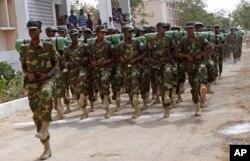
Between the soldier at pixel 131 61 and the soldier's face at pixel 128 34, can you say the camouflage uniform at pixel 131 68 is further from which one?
the soldier's face at pixel 128 34

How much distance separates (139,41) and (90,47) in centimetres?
101

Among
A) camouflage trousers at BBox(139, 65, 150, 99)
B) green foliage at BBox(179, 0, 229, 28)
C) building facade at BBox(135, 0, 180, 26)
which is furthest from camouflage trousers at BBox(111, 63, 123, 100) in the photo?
building facade at BBox(135, 0, 180, 26)

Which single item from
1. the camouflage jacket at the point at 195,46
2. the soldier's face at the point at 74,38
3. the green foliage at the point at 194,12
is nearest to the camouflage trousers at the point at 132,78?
the camouflage jacket at the point at 195,46

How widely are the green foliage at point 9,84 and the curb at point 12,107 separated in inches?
16.8

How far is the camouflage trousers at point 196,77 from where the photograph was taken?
27.9 feet

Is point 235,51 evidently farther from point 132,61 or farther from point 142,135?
point 142,135

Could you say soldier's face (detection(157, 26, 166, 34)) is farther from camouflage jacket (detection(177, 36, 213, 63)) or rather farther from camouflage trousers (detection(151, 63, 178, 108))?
camouflage trousers (detection(151, 63, 178, 108))

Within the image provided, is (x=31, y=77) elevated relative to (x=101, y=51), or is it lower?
lower

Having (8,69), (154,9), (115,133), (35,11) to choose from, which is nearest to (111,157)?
(115,133)

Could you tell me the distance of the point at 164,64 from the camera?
885cm

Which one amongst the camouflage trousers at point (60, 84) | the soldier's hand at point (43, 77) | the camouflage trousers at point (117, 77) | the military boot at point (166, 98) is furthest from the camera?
the camouflage trousers at point (60, 84)

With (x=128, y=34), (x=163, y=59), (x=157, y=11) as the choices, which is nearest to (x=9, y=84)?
(x=128, y=34)

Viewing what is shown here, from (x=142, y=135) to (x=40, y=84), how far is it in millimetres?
1938

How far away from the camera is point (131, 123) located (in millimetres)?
8461
